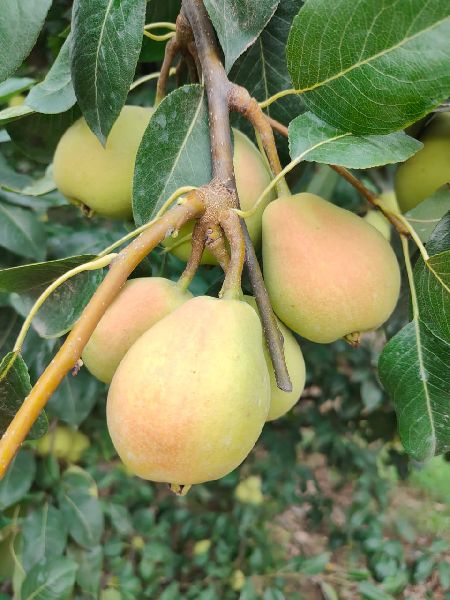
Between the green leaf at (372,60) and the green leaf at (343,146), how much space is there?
10 millimetres

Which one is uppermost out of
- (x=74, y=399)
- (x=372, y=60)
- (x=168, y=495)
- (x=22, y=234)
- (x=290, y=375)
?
(x=372, y=60)

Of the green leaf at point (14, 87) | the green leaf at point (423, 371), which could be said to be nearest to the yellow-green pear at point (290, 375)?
the green leaf at point (423, 371)

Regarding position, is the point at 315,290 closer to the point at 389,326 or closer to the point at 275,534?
the point at 389,326

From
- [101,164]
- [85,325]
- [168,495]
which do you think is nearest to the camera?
[85,325]

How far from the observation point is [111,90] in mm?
589

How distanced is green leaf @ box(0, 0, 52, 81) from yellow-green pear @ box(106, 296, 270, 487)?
0.28 m

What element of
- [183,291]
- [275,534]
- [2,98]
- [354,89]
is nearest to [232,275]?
[183,291]

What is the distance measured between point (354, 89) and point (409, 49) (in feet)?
0.20

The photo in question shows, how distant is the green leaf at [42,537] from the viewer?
120cm

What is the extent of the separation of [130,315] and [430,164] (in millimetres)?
400

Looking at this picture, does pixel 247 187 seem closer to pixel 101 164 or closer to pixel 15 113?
pixel 101 164

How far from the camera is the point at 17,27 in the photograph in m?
0.57

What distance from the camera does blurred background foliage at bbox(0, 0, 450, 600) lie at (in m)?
1.10

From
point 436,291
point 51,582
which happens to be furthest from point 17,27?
point 51,582
